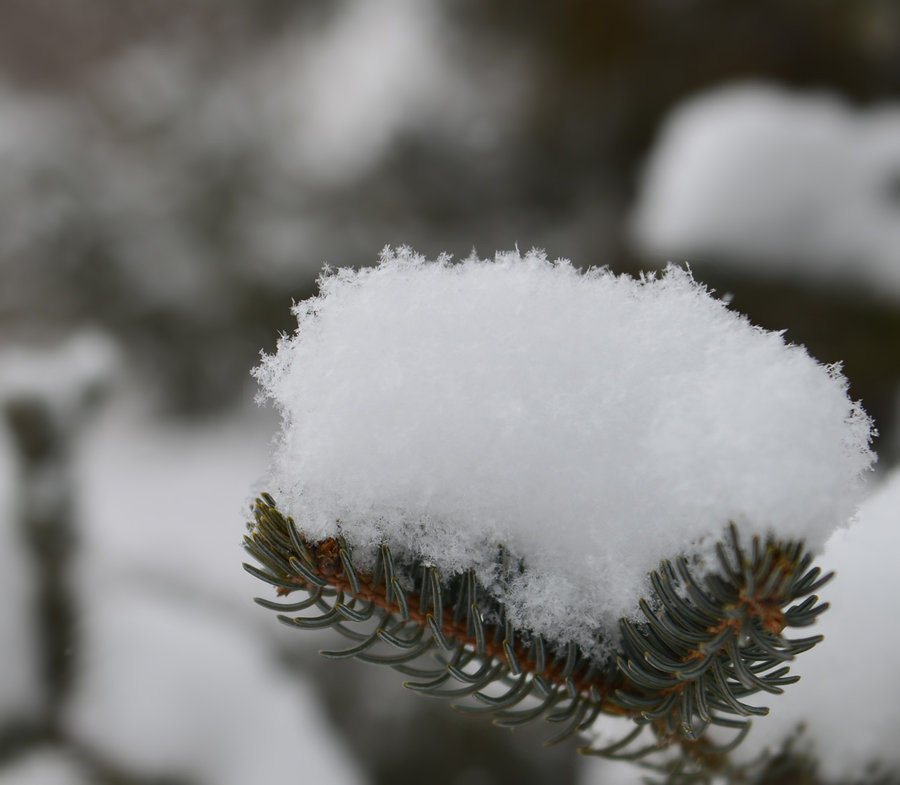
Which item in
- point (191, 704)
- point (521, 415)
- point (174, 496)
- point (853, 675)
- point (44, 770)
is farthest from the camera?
point (174, 496)

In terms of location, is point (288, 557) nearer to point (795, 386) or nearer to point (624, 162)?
point (795, 386)

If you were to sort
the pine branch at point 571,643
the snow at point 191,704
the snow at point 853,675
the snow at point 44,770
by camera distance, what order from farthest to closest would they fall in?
the snow at point 191,704, the snow at point 44,770, the snow at point 853,675, the pine branch at point 571,643

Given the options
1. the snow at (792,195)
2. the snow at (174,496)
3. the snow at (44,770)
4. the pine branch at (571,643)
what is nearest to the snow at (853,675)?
the pine branch at (571,643)

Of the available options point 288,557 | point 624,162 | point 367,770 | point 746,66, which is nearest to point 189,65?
point 624,162

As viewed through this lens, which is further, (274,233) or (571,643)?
(274,233)

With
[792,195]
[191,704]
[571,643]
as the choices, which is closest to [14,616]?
[191,704]

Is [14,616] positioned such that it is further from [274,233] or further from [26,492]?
[274,233]

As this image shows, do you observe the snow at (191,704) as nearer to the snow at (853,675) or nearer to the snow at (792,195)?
the snow at (853,675)
